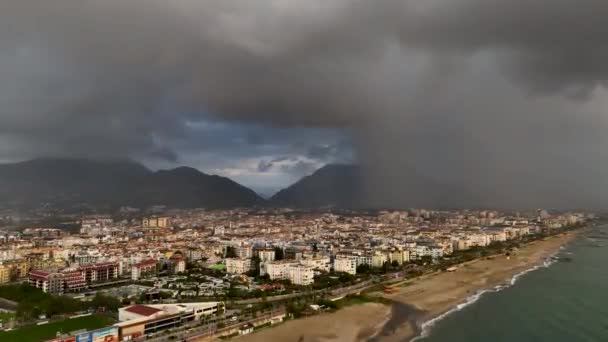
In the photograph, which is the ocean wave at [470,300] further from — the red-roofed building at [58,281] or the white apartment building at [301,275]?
the red-roofed building at [58,281]

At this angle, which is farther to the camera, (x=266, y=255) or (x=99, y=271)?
(x=266, y=255)

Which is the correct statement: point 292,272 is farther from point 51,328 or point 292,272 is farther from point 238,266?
point 51,328

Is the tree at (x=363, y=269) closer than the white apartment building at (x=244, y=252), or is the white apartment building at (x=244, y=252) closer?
the tree at (x=363, y=269)

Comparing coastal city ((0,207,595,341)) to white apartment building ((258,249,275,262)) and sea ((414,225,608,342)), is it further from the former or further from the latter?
sea ((414,225,608,342))

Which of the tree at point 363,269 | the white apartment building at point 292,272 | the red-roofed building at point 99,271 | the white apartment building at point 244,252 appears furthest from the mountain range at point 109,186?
the tree at point 363,269

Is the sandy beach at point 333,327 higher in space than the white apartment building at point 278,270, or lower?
lower

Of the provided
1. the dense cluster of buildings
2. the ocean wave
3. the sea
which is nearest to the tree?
the dense cluster of buildings

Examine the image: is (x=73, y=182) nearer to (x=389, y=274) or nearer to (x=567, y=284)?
(x=389, y=274)

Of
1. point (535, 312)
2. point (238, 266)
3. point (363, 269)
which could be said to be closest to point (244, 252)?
point (238, 266)
